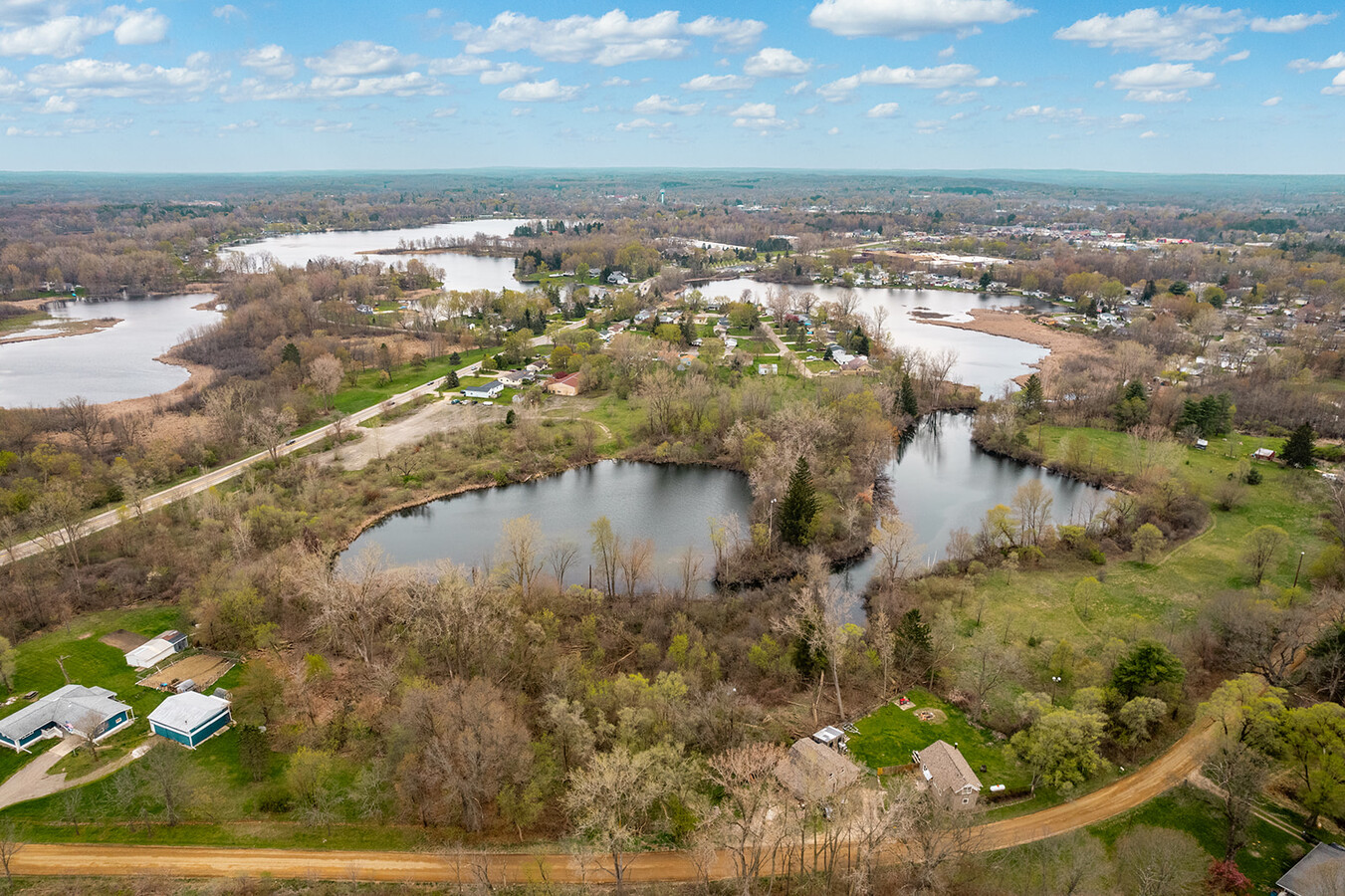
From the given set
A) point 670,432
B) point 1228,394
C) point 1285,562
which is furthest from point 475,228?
point 1285,562

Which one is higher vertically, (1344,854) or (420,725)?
(420,725)

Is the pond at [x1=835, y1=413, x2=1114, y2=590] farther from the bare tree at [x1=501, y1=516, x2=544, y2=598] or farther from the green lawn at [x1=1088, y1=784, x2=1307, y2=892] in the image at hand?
the green lawn at [x1=1088, y1=784, x2=1307, y2=892]

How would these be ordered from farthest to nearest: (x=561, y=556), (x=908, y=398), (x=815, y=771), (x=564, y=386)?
(x=564, y=386), (x=908, y=398), (x=561, y=556), (x=815, y=771)

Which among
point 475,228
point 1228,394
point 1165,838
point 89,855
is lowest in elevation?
point 89,855

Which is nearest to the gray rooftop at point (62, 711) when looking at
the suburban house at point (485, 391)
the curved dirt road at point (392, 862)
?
the curved dirt road at point (392, 862)

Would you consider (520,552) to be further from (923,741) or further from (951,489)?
(951,489)

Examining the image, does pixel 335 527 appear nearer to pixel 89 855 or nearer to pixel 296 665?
pixel 296 665

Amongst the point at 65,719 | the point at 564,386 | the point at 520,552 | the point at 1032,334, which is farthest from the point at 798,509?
the point at 1032,334

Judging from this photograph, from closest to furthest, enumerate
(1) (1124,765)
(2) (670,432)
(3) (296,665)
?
(1) (1124,765) → (3) (296,665) → (2) (670,432)
